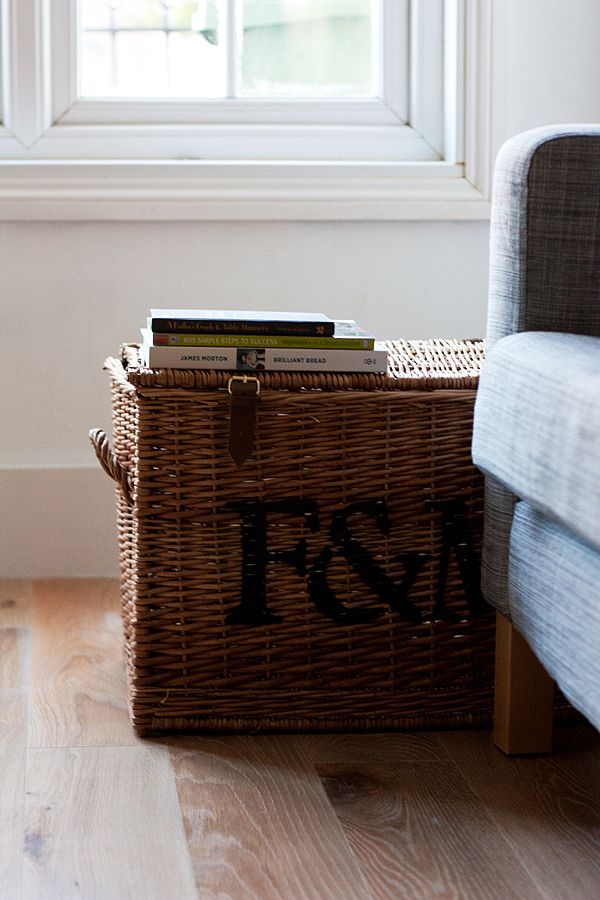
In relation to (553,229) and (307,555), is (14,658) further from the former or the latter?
(553,229)

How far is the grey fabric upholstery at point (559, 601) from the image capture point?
0.97 meters

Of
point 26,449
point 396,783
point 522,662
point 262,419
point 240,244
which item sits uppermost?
point 240,244

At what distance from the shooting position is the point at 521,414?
1075mm

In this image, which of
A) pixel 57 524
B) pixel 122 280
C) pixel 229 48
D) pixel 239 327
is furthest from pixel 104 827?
pixel 229 48

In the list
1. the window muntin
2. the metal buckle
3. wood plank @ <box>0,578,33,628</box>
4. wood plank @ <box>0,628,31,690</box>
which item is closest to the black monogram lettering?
the metal buckle

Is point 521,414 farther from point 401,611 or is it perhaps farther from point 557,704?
point 557,704

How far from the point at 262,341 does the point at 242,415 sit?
0.32ft

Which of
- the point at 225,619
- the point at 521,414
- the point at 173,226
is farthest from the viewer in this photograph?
the point at 173,226

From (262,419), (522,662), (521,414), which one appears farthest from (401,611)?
(521,414)

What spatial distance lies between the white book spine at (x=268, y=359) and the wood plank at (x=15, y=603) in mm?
663

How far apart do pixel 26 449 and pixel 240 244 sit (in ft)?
1.81

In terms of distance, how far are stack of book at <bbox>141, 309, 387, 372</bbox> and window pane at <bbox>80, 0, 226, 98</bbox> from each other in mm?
993

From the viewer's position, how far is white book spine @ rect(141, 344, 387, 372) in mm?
1319

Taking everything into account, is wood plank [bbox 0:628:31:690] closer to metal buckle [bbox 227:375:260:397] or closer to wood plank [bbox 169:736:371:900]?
wood plank [bbox 169:736:371:900]
